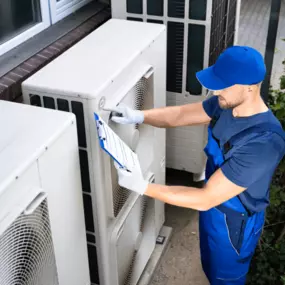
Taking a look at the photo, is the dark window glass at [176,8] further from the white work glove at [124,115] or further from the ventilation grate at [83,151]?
the ventilation grate at [83,151]

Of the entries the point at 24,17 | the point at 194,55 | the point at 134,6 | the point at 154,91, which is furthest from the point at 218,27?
the point at 24,17

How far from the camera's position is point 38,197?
5.38ft

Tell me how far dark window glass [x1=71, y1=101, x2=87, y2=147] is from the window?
74 centimetres

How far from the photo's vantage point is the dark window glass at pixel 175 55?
2975 millimetres

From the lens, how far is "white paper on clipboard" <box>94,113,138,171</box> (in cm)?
185

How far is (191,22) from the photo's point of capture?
292cm

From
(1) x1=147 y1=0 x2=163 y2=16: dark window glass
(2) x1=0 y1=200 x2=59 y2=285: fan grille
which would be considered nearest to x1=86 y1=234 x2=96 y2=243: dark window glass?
(2) x1=0 y1=200 x2=59 y2=285: fan grille

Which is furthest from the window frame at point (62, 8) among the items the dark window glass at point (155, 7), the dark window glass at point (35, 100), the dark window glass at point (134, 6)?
the dark window glass at point (35, 100)

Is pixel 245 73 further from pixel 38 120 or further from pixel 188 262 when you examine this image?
pixel 188 262

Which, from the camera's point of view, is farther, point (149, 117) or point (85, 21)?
point (85, 21)

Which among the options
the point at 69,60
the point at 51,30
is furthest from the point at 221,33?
the point at 69,60

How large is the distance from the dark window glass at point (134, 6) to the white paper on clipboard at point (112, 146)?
1.23 meters

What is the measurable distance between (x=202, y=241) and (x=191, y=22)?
4.20 feet

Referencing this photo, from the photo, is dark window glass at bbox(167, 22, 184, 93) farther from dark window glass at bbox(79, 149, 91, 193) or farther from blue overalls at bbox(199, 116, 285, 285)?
dark window glass at bbox(79, 149, 91, 193)
